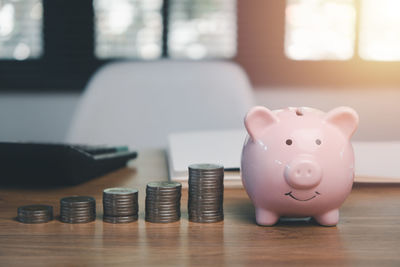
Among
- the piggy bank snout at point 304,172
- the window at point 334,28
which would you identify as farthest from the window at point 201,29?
the piggy bank snout at point 304,172

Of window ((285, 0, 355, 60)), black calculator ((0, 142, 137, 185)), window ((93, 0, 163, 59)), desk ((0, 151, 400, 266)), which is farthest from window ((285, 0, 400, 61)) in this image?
desk ((0, 151, 400, 266))

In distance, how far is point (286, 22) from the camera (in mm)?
2764

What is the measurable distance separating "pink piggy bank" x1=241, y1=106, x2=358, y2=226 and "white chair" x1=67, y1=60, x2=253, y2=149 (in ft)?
4.13

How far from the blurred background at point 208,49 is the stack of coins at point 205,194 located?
6.82ft

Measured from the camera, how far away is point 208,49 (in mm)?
2801

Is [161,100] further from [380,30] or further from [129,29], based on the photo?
[380,30]

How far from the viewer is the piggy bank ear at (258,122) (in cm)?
65

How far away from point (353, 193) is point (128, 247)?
1.61 ft

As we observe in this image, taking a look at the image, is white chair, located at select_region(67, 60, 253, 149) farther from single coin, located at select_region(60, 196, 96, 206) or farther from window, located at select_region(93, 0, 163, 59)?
single coin, located at select_region(60, 196, 96, 206)

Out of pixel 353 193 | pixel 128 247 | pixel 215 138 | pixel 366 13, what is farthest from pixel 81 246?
pixel 366 13

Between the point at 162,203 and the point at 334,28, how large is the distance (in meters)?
2.36

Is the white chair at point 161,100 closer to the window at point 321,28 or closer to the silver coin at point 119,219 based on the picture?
the window at point 321,28

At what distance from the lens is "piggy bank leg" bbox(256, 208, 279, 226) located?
26.2 inches

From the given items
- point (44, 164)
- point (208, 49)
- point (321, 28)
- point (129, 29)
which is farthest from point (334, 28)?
point (44, 164)
